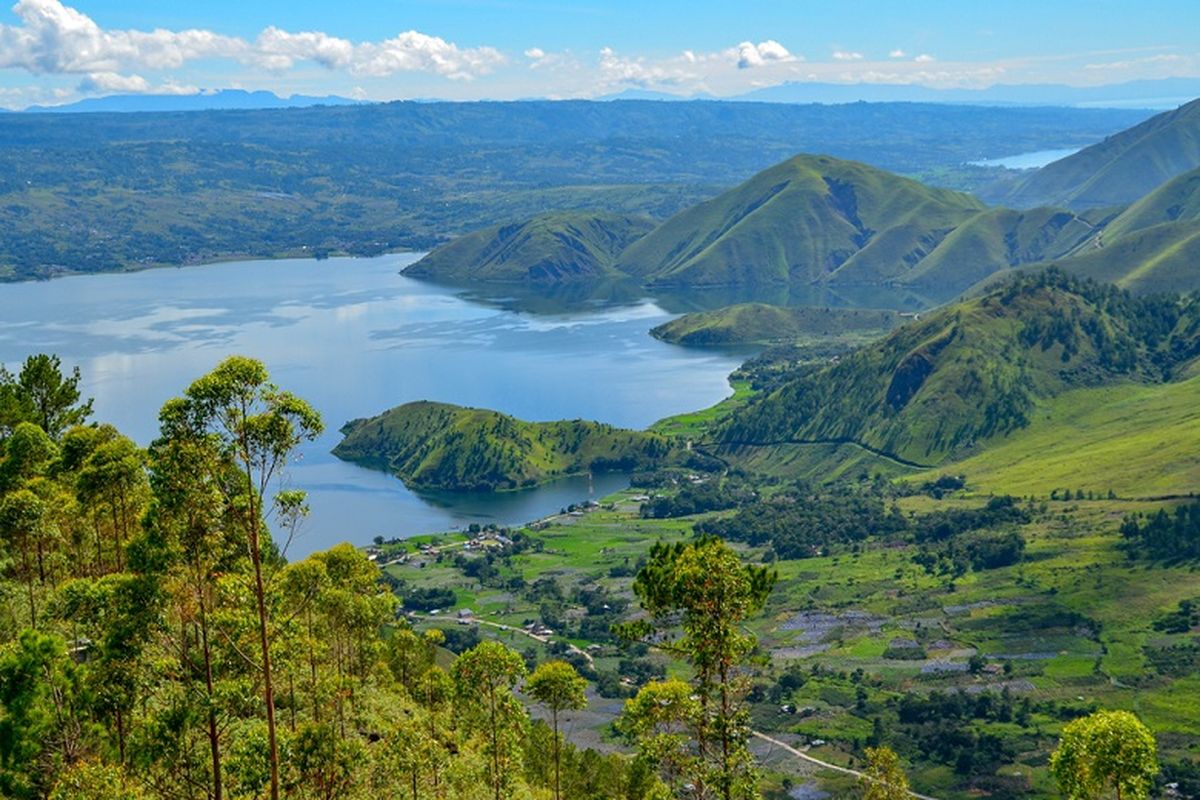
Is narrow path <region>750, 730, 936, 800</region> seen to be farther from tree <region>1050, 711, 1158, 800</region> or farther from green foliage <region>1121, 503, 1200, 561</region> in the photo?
tree <region>1050, 711, 1158, 800</region>

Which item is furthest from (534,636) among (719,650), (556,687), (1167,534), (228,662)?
(719,650)

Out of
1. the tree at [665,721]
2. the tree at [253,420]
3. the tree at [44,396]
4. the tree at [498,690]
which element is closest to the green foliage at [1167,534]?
the tree at [498,690]

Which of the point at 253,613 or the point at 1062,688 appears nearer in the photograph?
the point at 253,613

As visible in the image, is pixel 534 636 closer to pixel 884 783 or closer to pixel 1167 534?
pixel 1167 534

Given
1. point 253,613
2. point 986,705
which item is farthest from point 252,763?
point 986,705

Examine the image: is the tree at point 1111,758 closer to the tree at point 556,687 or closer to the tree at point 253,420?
the tree at point 556,687

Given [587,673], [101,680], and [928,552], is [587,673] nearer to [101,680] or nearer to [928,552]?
[928,552]

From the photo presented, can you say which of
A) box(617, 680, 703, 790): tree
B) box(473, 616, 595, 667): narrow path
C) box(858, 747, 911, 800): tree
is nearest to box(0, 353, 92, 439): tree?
box(858, 747, 911, 800): tree
